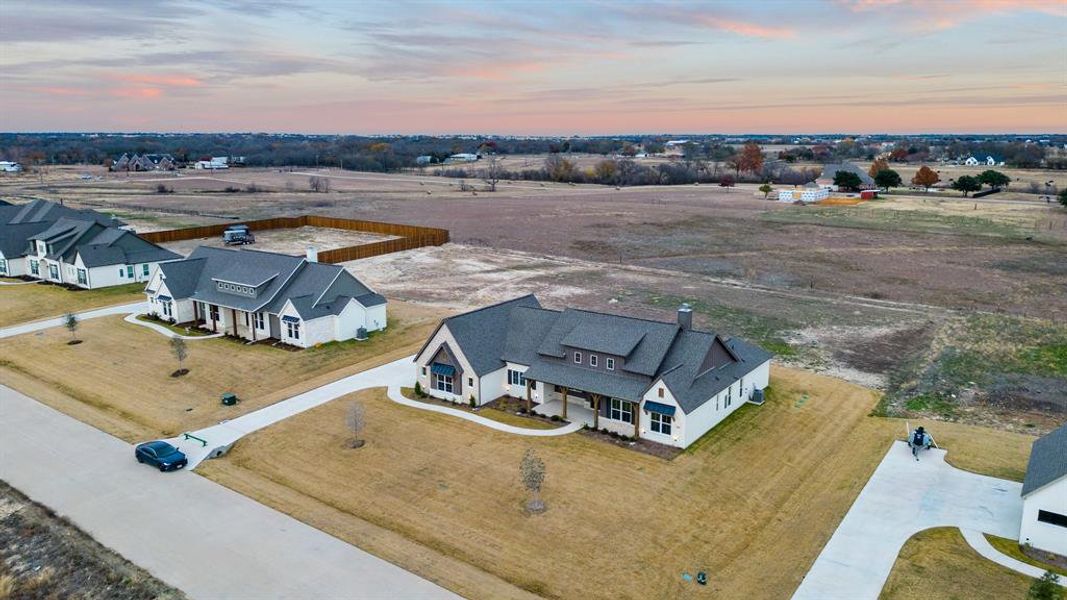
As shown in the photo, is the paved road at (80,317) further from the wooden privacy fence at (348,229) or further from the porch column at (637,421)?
the porch column at (637,421)

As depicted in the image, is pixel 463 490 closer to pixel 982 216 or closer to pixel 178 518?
pixel 178 518

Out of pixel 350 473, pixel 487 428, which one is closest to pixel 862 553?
pixel 487 428

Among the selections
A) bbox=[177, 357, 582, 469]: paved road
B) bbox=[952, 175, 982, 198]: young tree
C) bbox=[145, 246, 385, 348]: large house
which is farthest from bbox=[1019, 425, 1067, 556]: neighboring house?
bbox=[952, 175, 982, 198]: young tree

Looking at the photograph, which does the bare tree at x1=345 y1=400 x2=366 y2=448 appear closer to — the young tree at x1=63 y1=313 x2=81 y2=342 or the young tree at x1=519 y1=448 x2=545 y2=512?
the young tree at x1=519 y1=448 x2=545 y2=512

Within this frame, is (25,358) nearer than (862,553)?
No

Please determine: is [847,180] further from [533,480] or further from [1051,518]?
[533,480]
